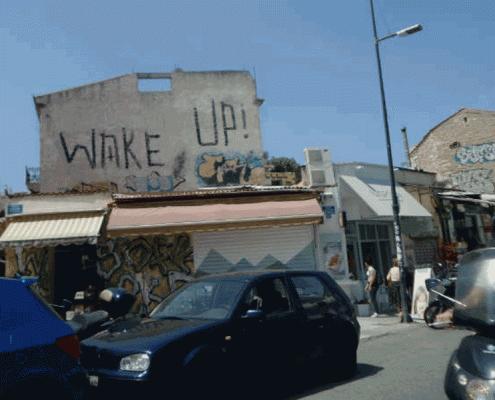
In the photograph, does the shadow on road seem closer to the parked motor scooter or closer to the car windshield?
the car windshield

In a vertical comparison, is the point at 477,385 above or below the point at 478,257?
below

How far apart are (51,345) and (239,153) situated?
1709 cm

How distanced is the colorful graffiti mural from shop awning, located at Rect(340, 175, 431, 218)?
20.0ft

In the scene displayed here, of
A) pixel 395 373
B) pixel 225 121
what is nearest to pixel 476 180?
pixel 225 121

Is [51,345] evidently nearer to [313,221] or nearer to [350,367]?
[350,367]

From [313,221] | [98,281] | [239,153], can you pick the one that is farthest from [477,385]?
[239,153]

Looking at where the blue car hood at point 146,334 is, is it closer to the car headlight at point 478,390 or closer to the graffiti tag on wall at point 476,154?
the car headlight at point 478,390

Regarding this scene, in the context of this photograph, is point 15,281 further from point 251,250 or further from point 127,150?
point 127,150

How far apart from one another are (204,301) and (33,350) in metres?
2.79

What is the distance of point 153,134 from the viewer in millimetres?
19984

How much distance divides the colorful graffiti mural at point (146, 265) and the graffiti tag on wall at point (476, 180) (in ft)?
66.9

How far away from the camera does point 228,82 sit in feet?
69.3

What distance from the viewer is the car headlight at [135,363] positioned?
4602 mm

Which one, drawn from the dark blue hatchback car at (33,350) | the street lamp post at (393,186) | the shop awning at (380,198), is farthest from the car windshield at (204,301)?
the shop awning at (380,198)
